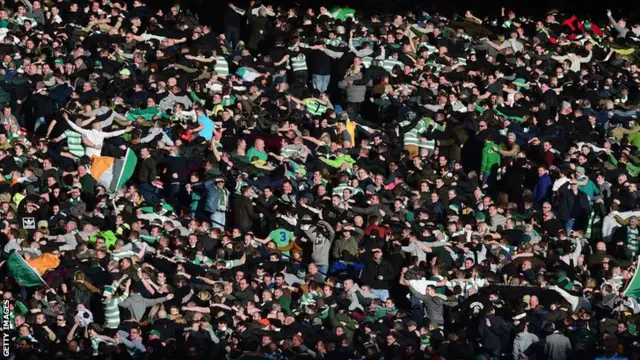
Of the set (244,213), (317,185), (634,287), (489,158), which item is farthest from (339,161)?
(634,287)

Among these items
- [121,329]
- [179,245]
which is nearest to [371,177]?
[179,245]

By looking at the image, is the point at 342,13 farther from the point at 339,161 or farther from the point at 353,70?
the point at 339,161

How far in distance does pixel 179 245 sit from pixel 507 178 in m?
6.95

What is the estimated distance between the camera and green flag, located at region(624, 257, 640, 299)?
32531 mm

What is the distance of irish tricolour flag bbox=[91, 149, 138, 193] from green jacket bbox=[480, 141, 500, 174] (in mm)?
6339

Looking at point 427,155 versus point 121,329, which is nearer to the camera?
point 121,329

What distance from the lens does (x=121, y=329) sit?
29578 millimetres

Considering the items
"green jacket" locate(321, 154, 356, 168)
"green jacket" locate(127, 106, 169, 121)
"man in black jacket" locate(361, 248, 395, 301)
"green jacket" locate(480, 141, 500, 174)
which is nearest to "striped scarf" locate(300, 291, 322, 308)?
"man in black jacket" locate(361, 248, 395, 301)

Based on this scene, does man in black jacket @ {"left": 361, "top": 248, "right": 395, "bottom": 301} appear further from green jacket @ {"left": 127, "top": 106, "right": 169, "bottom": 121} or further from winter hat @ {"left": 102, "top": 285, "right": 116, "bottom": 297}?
green jacket @ {"left": 127, "top": 106, "right": 169, "bottom": 121}

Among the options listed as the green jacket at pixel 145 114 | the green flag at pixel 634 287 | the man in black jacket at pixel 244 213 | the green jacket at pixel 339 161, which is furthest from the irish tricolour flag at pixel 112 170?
the green flag at pixel 634 287

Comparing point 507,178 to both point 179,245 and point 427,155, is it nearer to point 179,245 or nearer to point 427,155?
point 427,155

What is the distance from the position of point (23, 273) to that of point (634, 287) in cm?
947

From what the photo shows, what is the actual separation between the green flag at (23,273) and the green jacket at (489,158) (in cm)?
933

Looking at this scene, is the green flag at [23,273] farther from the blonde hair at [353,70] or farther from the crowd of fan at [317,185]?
the blonde hair at [353,70]
